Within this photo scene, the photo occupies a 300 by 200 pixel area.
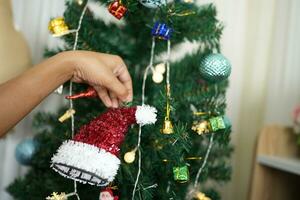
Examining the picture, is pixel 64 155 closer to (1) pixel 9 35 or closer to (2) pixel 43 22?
(1) pixel 9 35

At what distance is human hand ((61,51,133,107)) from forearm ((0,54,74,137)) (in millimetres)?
17

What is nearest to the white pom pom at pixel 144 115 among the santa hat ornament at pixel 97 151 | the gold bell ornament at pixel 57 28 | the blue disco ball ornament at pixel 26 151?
the santa hat ornament at pixel 97 151

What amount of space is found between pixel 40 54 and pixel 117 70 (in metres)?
0.54

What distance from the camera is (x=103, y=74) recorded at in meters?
0.57

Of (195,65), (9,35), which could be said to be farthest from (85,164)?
(9,35)

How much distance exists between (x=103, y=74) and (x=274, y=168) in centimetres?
63

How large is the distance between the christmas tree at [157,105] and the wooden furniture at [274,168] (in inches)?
4.4

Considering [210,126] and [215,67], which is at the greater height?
[215,67]

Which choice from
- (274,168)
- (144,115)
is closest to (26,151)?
(144,115)

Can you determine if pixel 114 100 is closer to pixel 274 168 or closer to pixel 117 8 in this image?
pixel 117 8

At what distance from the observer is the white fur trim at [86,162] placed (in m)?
0.47

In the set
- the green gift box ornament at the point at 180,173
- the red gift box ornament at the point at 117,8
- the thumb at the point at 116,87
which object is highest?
the red gift box ornament at the point at 117,8

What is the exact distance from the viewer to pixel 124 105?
58 centimetres

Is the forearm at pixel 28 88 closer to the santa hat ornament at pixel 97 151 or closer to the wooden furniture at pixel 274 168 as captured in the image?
the santa hat ornament at pixel 97 151
